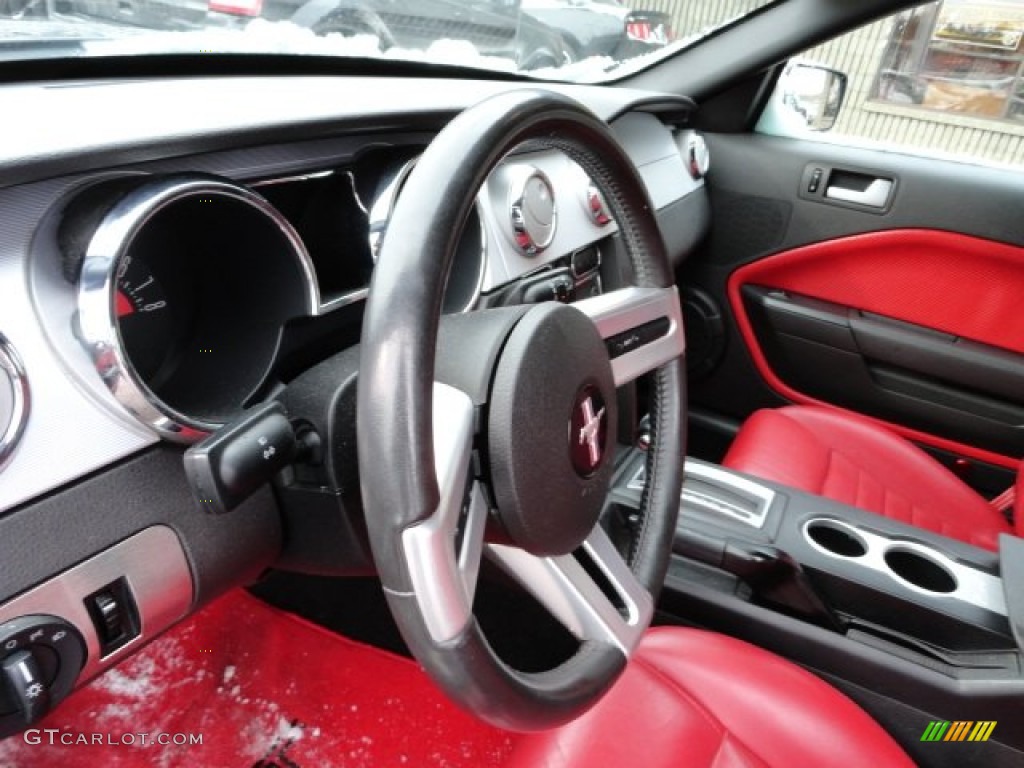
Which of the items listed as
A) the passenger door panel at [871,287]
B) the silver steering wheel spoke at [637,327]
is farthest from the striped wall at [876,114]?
the silver steering wheel spoke at [637,327]

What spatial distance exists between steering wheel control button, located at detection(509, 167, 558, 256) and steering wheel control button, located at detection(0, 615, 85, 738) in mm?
758

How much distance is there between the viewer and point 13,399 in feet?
2.06

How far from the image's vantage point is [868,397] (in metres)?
1.94

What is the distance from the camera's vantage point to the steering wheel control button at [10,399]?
0.62 metres

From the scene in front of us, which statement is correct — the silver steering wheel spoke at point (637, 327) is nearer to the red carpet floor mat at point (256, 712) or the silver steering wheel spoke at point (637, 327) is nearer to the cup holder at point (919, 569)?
the cup holder at point (919, 569)

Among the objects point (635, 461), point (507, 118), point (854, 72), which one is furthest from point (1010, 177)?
point (507, 118)

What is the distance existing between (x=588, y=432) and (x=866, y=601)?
Answer: 2.04ft

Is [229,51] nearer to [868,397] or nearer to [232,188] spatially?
[232,188]

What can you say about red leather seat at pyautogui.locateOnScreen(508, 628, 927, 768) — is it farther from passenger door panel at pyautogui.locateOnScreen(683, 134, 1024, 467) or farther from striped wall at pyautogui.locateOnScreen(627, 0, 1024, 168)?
striped wall at pyautogui.locateOnScreen(627, 0, 1024, 168)

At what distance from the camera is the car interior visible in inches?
24.1

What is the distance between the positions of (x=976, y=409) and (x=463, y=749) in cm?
133

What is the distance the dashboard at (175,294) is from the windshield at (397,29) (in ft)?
0.51

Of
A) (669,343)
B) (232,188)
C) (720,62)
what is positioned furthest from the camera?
(720,62)

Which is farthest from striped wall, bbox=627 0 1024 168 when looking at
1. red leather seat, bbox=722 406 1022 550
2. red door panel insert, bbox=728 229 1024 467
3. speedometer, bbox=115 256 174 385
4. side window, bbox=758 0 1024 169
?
speedometer, bbox=115 256 174 385
